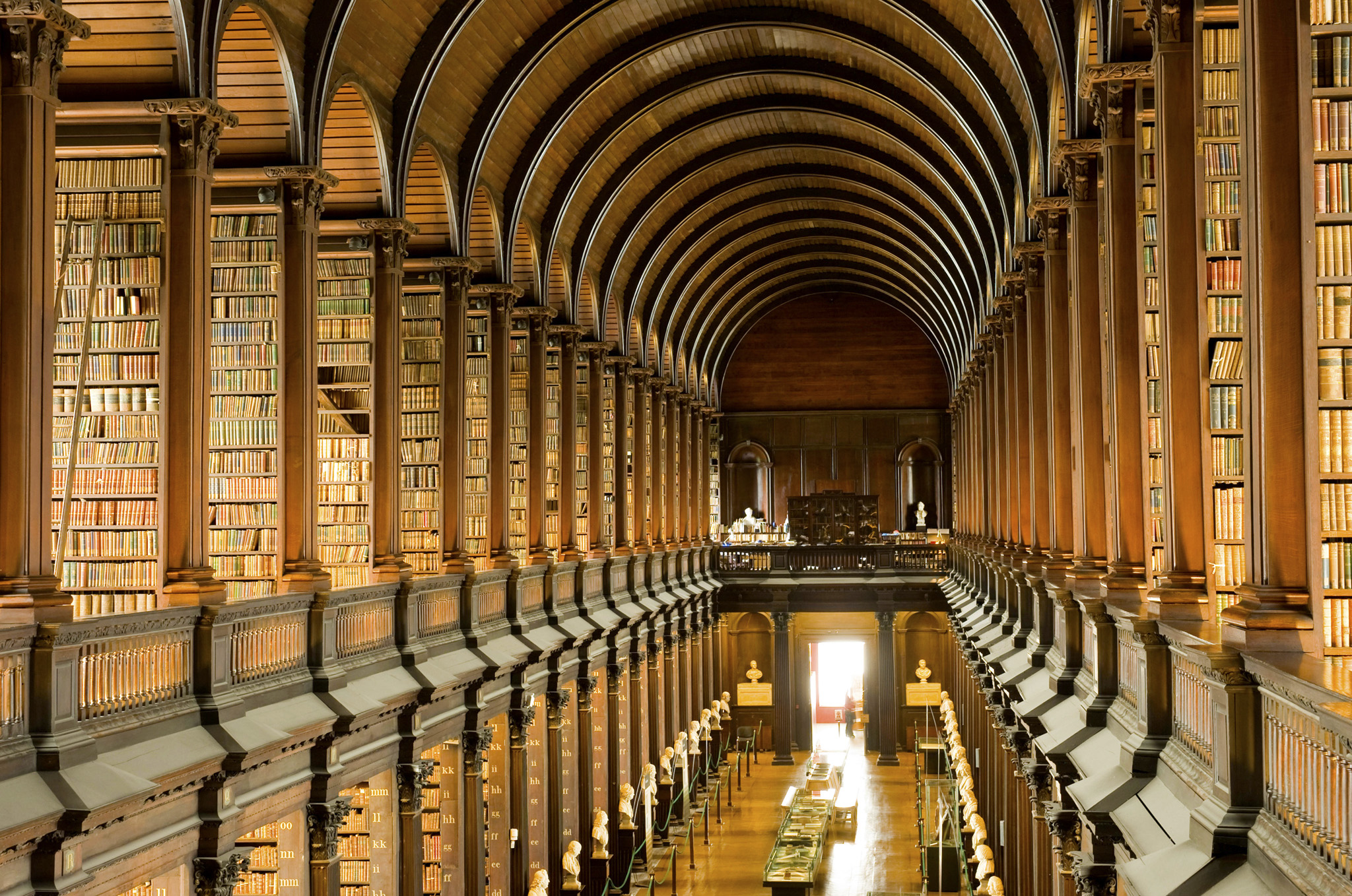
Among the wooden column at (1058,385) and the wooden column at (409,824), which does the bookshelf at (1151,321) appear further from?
the wooden column at (409,824)

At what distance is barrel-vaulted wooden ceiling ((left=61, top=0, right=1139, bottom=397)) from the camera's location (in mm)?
9211

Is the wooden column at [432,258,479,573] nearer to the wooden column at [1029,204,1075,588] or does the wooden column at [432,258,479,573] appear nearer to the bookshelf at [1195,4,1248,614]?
the wooden column at [1029,204,1075,588]

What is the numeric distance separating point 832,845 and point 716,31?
1151 centimetres

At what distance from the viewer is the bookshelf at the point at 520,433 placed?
50.9 feet

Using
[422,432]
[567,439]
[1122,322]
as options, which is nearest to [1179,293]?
[1122,322]

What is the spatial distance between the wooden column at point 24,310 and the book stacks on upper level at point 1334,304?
5161 millimetres

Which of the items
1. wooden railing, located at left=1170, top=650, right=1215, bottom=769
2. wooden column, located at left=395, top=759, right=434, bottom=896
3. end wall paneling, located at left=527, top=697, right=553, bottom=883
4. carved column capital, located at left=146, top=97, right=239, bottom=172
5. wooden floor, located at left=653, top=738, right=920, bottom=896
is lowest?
wooden floor, located at left=653, top=738, right=920, bottom=896

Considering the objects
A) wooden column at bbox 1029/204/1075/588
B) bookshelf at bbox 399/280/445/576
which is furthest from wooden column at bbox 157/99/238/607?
wooden column at bbox 1029/204/1075/588

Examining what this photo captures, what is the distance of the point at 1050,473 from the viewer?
33.5ft

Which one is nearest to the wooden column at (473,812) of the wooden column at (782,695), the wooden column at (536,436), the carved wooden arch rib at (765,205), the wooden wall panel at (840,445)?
the wooden column at (536,436)

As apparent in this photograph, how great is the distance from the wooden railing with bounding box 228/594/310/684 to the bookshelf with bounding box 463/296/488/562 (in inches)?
203

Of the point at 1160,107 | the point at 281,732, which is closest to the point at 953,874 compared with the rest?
the point at 281,732

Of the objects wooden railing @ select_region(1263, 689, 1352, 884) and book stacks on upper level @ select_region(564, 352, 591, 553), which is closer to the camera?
wooden railing @ select_region(1263, 689, 1352, 884)

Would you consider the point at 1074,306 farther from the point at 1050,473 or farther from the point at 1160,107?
the point at 1160,107
